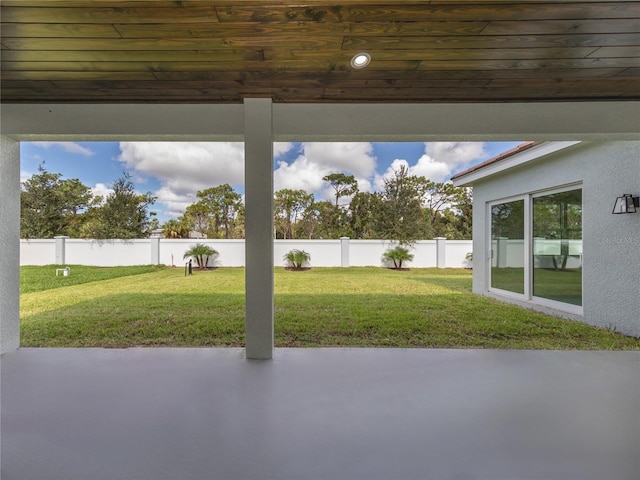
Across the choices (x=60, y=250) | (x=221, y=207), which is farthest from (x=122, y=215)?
(x=221, y=207)

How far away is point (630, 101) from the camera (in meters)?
3.27

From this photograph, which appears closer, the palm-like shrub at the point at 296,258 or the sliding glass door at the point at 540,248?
the sliding glass door at the point at 540,248

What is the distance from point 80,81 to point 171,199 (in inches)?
473

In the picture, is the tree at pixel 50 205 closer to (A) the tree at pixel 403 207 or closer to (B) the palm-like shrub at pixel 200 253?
(B) the palm-like shrub at pixel 200 253

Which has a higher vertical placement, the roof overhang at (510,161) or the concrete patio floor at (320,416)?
the roof overhang at (510,161)

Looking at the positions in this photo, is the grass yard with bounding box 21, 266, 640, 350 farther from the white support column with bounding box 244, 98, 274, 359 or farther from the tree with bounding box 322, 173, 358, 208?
the tree with bounding box 322, 173, 358, 208

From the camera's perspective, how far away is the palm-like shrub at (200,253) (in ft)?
35.9

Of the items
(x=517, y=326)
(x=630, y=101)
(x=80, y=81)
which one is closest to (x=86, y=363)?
(x=80, y=81)

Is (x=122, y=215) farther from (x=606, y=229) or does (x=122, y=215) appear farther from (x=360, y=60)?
(x=606, y=229)

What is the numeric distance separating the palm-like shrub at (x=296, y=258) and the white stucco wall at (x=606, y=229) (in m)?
7.80

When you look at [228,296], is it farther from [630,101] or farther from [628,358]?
[630,101]

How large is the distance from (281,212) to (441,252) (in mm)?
7012

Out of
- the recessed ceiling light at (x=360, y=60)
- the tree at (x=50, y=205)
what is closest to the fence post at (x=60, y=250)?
the tree at (x=50, y=205)

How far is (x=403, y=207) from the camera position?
500 inches
